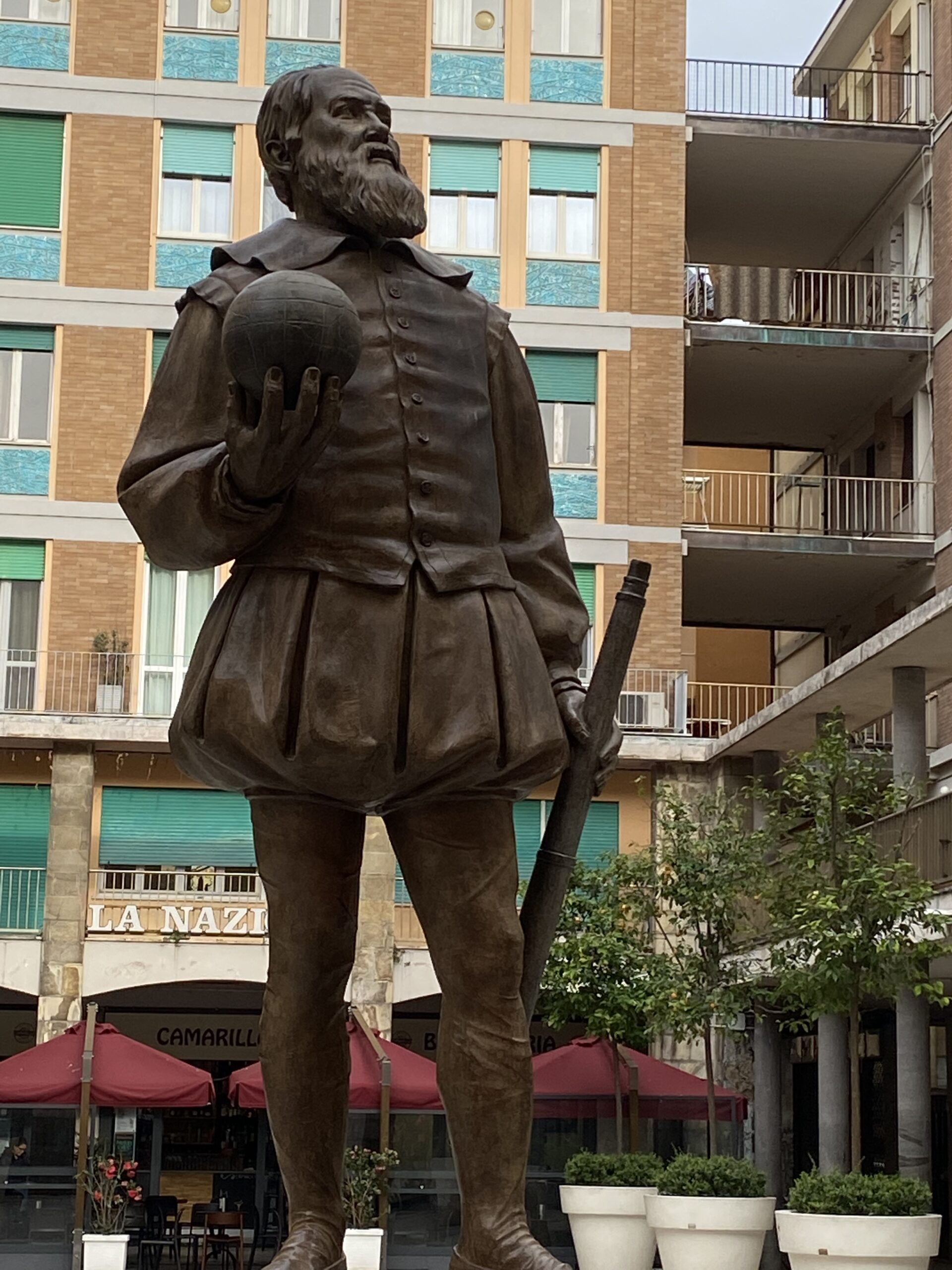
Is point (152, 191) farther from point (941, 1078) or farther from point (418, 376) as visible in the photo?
point (418, 376)

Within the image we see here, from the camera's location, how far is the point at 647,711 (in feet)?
112

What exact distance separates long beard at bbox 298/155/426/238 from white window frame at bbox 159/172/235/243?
3049cm

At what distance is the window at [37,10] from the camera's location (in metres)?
34.8

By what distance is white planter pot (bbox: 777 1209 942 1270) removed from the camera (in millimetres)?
17812

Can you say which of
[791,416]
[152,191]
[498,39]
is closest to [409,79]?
[498,39]

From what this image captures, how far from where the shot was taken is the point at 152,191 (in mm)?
34688

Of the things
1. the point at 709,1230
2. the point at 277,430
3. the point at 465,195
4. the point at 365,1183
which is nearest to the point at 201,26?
the point at 465,195

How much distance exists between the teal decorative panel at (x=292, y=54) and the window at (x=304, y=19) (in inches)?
4.5

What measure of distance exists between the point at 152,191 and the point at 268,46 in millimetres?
2926

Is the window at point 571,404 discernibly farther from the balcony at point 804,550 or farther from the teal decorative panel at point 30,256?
the teal decorative panel at point 30,256

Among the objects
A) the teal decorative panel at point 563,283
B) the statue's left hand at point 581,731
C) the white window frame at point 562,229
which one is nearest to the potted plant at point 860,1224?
the statue's left hand at point 581,731

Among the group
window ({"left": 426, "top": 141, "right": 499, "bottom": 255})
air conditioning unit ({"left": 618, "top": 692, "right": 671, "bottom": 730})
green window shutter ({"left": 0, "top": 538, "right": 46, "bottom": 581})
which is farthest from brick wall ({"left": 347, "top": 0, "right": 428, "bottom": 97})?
air conditioning unit ({"left": 618, "top": 692, "right": 671, "bottom": 730})

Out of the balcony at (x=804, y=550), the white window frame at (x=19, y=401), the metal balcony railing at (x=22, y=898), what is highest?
the white window frame at (x=19, y=401)

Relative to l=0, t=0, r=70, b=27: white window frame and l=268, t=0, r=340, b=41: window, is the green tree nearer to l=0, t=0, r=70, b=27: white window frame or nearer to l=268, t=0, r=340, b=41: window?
l=268, t=0, r=340, b=41: window
